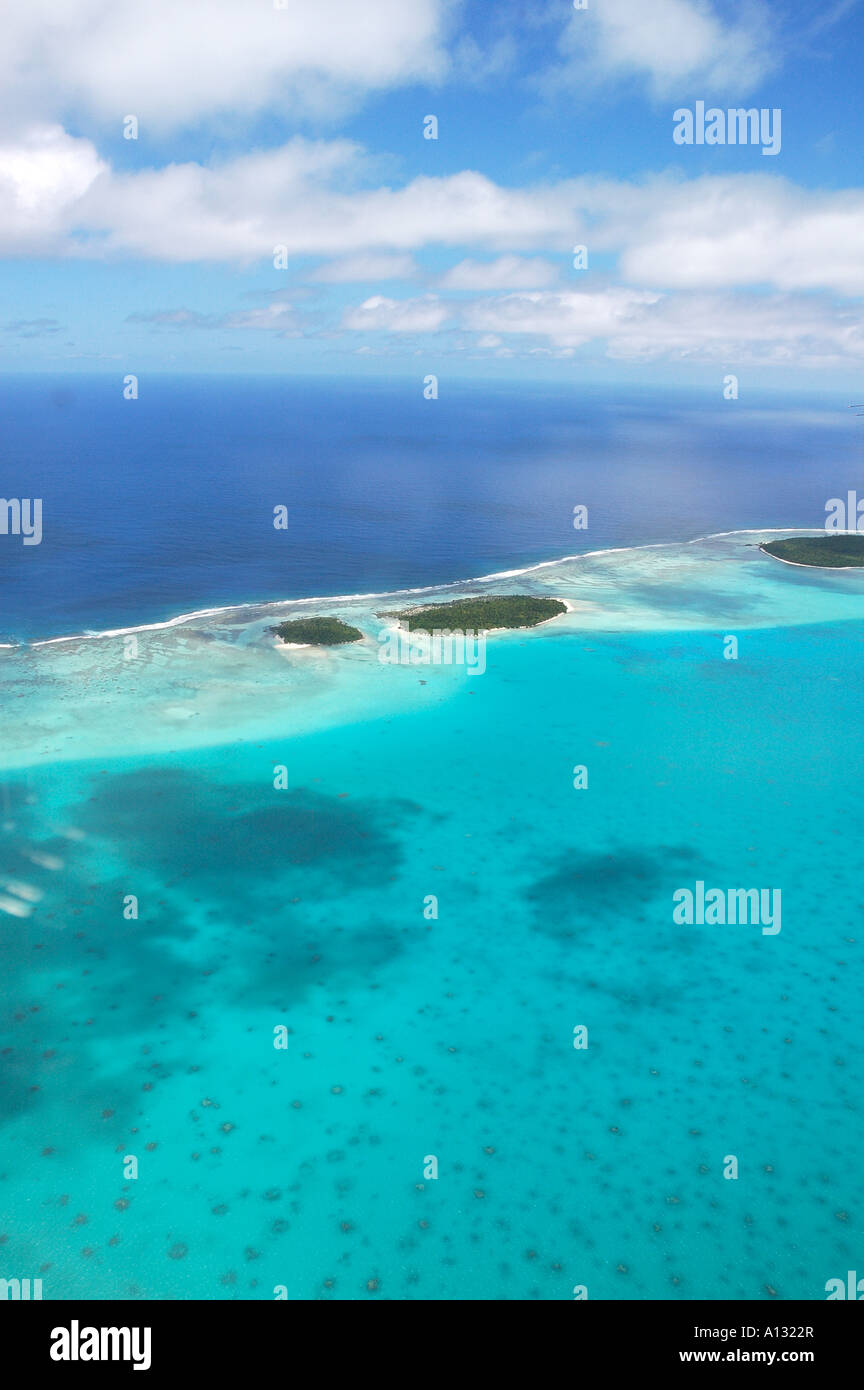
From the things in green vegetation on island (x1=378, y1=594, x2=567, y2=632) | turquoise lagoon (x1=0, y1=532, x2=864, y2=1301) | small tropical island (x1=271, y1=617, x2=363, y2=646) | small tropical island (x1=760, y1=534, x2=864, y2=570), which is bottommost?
turquoise lagoon (x1=0, y1=532, x2=864, y2=1301)

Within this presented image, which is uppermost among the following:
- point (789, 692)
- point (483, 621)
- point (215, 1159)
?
point (483, 621)

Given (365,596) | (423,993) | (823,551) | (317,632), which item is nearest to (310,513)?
(365,596)

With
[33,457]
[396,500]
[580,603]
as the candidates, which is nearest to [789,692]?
[580,603]

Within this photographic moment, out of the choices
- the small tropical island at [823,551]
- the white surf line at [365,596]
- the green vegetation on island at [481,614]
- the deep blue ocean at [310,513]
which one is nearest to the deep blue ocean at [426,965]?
the white surf line at [365,596]

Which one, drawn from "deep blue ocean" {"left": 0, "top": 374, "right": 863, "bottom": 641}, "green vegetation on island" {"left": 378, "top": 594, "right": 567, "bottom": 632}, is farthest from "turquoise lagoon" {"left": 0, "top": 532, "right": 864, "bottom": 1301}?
"deep blue ocean" {"left": 0, "top": 374, "right": 863, "bottom": 641}

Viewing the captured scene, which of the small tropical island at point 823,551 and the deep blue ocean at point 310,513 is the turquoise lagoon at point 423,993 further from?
the small tropical island at point 823,551

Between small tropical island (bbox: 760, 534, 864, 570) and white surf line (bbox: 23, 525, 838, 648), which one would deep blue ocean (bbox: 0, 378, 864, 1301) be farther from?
small tropical island (bbox: 760, 534, 864, 570)
